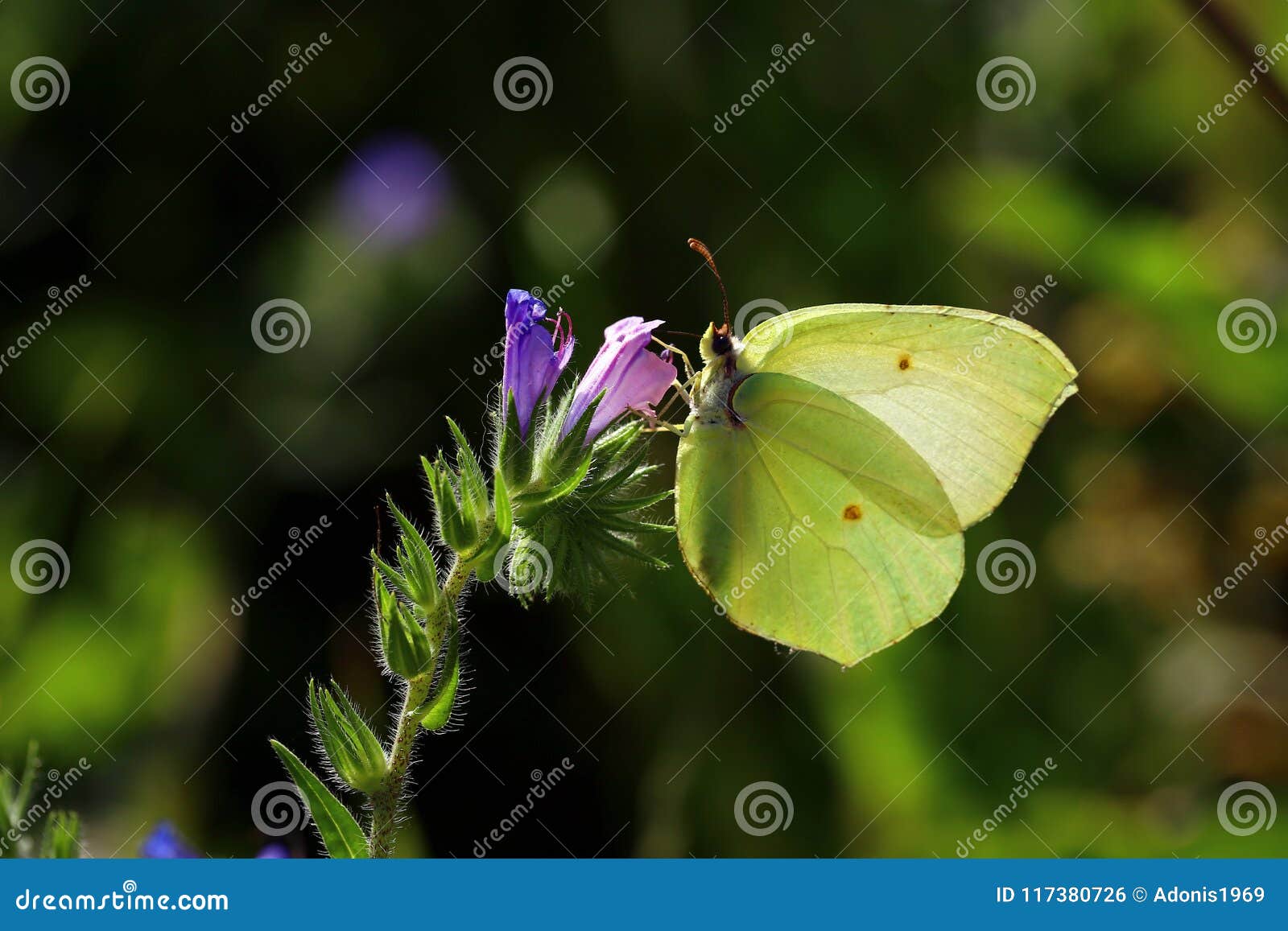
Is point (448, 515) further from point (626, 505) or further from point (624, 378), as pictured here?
point (624, 378)

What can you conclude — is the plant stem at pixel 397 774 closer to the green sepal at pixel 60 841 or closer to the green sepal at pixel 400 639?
the green sepal at pixel 400 639

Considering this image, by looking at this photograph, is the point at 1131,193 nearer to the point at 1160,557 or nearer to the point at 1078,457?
the point at 1078,457

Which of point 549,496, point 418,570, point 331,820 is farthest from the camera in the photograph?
point 549,496

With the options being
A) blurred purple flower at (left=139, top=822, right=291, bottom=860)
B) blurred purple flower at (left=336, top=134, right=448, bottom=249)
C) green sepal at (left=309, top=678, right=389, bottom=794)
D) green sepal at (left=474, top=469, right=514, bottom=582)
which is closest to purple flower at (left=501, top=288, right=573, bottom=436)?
green sepal at (left=474, top=469, right=514, bottom=582)

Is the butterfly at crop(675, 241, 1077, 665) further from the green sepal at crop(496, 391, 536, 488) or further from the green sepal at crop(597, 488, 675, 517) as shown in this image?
the green sepal at crop(496, 391, 536, 488)

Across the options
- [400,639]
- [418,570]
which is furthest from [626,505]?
[400,639]

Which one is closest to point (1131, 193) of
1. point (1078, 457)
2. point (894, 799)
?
point (1078, 457)

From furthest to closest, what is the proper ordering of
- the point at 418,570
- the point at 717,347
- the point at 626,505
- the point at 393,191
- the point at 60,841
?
the point at 393,191, the point at 717,347, the point at 626,505, the point at 418,570, the point at 60,841
